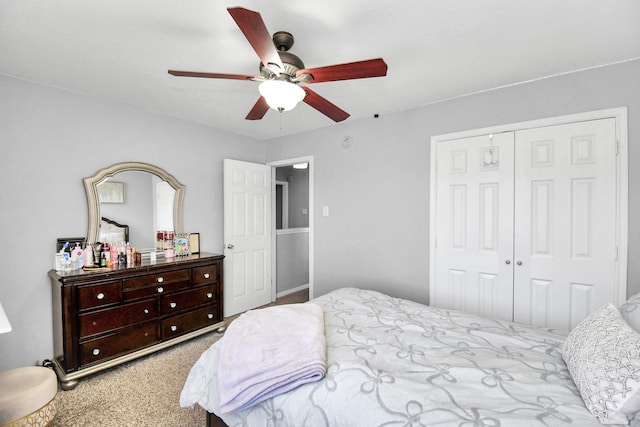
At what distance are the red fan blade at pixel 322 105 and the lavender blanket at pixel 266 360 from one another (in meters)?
1.35

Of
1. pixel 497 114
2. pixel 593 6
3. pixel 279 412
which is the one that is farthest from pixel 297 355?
pixel 497 114

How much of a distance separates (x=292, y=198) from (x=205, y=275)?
298cm

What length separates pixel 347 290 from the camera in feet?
8.16

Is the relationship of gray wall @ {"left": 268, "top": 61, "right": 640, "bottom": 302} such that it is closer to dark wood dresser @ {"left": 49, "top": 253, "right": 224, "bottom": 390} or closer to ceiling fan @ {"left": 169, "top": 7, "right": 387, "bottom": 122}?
dark wood dresser @ {"left": 49, "top": 253, "right": 224, "bottom": 390}

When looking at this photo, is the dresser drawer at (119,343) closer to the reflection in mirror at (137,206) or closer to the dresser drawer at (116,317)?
the dresser drawer at (116,317)

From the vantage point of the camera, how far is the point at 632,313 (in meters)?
1.30

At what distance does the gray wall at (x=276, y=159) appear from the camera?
7.57ft

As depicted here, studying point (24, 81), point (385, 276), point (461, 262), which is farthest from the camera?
point (385, 276)

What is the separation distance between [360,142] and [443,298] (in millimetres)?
1856

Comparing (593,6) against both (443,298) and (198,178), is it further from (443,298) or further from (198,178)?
(198,178)

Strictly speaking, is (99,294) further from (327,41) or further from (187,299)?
(327,41)

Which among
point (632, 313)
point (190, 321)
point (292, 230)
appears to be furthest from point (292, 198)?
point (632, 313)

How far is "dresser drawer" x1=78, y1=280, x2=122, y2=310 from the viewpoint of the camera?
2.28 meters

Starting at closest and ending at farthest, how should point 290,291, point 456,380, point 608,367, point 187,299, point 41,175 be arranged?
1. point 608,367
2. point 456,380
3. point 41,175
4. point 187,299
5. point 290,291
